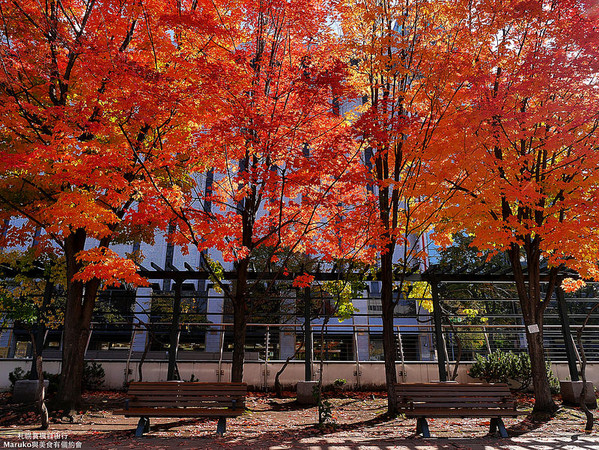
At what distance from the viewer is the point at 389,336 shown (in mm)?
8828

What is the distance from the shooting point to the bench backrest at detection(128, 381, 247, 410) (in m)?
6.71

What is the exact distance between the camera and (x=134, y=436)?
6.76 m

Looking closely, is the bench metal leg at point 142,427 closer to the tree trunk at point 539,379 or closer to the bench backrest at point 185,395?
the bench backrest at point 185,395

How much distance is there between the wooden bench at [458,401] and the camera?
6.71m

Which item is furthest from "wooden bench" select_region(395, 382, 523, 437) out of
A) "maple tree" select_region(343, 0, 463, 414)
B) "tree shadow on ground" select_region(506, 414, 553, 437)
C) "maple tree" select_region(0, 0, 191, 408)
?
"maple tree" select_region(0, 0, 191, 408)

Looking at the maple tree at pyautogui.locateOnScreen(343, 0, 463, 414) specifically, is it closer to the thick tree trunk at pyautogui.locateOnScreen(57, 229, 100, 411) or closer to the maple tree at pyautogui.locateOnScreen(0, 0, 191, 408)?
the maple tree at pyautogui.locateOnScreen(0, 0, 191, 408)

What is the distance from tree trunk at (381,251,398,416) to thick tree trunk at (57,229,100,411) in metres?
6.86

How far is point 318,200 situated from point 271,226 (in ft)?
7.03

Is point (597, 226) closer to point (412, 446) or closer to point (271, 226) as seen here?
point (412, 446)

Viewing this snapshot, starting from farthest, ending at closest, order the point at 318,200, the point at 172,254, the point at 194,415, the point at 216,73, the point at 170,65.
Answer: the point at 172,254
the point at 170,65
the point at 318,200
the point at 216,73
the point at 194,415

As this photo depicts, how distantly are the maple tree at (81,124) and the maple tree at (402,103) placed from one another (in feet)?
14.5

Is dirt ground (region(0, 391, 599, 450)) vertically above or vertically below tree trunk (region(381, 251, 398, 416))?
below

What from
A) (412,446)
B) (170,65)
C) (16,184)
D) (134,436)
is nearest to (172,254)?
Answer: (16,184)

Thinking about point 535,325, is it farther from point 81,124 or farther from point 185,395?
point 81,124
